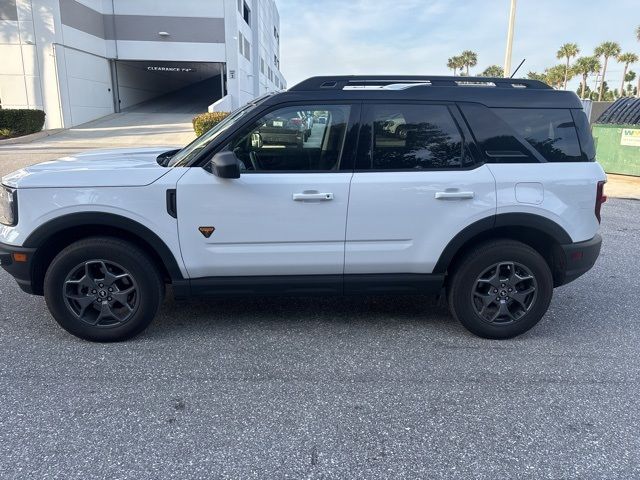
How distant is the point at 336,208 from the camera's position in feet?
11.4

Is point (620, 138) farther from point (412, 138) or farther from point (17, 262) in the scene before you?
point (17, 262)

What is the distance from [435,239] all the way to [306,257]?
968mm

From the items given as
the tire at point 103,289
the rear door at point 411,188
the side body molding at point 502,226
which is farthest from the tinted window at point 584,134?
the tire at point 103,289

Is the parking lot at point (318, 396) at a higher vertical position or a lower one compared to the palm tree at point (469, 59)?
lower

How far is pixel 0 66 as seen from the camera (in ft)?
76.7

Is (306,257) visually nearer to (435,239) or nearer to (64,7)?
(435,239)

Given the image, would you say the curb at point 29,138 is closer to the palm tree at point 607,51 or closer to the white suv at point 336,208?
the white suv at point 336,208

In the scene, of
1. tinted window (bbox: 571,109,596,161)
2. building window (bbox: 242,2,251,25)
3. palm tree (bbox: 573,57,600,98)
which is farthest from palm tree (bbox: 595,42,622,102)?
tinted window (bbox: 571,109,596,161)

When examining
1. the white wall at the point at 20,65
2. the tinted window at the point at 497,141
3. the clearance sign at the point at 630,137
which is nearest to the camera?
the tinted window at the point at 497,141

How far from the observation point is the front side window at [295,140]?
3.51m

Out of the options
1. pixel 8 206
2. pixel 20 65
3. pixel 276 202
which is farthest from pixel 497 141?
pixel 20 65

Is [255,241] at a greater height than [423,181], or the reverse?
[423,181]

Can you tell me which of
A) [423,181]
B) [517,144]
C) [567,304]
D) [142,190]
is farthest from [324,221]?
[567,304]

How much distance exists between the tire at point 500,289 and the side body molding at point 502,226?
14 centimetres
